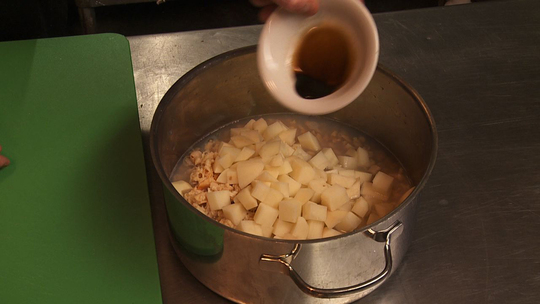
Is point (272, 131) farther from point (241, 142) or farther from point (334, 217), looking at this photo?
point (334, 217)

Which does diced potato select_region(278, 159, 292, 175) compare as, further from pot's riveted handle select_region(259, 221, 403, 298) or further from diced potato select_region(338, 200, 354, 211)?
pot's riveted handle select_region(259, 221, 403, 298)

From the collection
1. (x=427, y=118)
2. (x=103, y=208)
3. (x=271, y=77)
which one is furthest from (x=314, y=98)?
(x=103, y=208)

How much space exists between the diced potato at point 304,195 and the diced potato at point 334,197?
24mm

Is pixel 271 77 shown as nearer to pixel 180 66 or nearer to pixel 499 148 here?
pixel 180 66

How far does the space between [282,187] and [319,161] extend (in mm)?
143

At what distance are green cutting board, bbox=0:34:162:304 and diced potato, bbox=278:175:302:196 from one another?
0.26 m

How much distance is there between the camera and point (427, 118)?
0.97 m

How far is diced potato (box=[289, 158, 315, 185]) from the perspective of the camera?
104 centimetres

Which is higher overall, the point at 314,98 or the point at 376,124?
the point at 314,98

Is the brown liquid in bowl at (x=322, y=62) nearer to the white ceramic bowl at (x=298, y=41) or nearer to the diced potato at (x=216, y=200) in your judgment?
the white ceramic bowl at (x=298, y=41)

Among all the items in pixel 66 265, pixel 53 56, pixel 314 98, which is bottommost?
pixel 66 265

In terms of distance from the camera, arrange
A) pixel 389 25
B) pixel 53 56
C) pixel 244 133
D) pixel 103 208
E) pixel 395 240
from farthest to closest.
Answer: pixel 389 25 < pixel 53 56 < pixel 244 133 < pixel 103 208 < pixel 395 240

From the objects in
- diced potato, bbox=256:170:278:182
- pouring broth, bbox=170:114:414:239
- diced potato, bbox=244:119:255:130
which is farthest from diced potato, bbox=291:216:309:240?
diced potato, bbox=244:119:255:130

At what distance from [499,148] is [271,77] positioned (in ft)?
1.86
